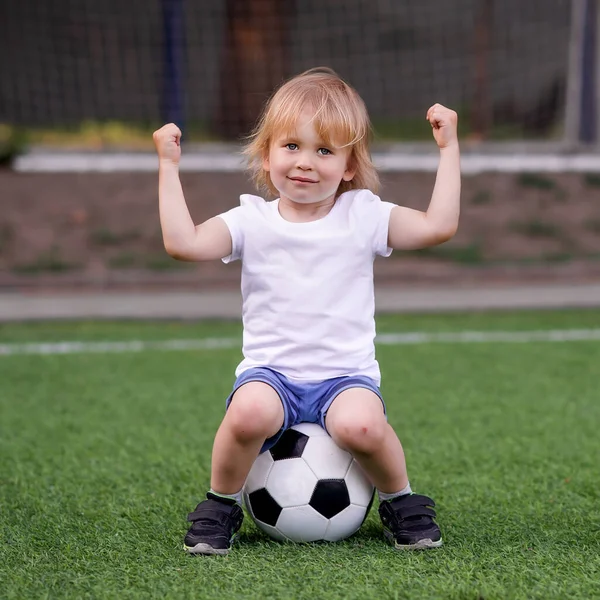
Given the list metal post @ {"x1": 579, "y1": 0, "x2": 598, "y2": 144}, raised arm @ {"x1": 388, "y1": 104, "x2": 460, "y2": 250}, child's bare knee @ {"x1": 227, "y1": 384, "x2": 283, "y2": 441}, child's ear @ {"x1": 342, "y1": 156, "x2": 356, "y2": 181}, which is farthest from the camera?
metal post @ {"x1": 579, "y1": 0, "x2": 598, "y2": 144}

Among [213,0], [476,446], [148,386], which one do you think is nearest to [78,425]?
[148,386]

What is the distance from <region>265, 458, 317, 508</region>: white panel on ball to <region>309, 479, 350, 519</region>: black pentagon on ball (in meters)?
0.02

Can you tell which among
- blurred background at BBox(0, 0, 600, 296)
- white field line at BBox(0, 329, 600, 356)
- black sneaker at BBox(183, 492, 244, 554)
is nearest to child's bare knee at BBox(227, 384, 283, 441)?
black sneaker at BBox(183, 492, 244, 554)

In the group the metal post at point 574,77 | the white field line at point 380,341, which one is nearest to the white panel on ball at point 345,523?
the white field line at point 380,341

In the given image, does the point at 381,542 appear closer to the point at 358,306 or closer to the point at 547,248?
the point at 358,306

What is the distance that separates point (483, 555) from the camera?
244cm

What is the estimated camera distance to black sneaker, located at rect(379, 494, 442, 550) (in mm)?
2512

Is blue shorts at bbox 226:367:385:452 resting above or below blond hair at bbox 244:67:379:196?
below

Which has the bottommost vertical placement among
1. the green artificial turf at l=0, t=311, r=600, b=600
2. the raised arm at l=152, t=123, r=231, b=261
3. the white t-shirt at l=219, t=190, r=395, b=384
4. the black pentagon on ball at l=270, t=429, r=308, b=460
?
the green artificial turf at l=0, t=311, r=600, b=600

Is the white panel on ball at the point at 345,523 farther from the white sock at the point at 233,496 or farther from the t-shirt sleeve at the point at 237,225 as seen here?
the t-shirt sleeve at the point at 237,225

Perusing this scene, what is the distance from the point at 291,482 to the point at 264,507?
0.31ft

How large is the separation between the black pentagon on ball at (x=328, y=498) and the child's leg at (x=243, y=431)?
18 cm

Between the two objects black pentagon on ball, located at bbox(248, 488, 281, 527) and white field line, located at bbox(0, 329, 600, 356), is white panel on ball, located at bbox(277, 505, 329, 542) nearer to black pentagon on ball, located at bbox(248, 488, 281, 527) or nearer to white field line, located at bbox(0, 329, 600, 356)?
black pentagon on ball, located at bbox(248, 488, 281, 527)

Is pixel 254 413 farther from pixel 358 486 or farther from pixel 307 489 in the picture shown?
pixel 358 486
